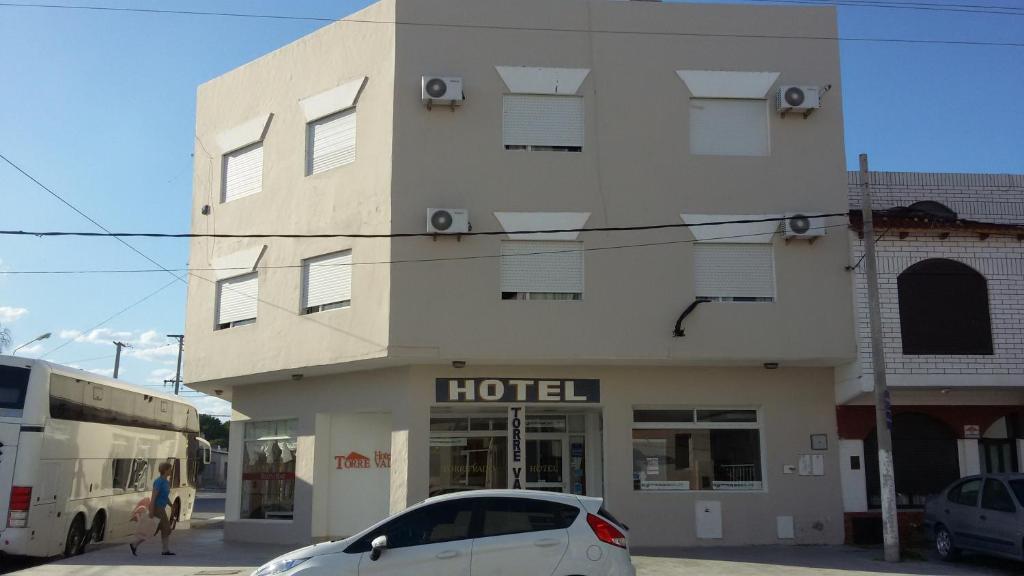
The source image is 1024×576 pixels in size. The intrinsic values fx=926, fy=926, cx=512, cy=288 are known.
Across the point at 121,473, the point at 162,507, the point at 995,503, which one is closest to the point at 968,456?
the point at 995,503

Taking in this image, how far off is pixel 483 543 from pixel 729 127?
10.7 m

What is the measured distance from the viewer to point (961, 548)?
602 inches

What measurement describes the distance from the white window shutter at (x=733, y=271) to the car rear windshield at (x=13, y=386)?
1161cm

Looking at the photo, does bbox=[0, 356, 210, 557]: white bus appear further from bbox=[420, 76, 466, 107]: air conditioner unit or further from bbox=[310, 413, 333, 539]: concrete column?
bbox=[420, 76, 466, 107]: air conditioner unit

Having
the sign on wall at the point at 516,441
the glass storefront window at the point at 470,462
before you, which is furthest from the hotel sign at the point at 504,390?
the glass storefront window at the point at 470,462

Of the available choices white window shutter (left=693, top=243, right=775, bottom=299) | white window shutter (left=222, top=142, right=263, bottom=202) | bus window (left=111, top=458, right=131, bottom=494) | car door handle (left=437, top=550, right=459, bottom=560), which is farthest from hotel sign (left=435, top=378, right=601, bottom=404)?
car door handle (left=437, top=550, right=459, bottom=560)

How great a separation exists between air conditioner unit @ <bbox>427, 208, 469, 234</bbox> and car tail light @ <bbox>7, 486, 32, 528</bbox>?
7.91 m

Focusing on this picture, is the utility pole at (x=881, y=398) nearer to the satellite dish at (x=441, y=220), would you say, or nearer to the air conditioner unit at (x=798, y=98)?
the air conditioner unit at (x=798, y=98)

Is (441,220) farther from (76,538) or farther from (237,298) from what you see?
(76,538)

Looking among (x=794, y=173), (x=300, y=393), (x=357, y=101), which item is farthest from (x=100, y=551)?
(x=794, y=173)

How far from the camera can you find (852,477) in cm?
1778

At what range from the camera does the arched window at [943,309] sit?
1711 centimetres

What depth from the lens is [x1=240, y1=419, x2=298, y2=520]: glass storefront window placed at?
1947cm

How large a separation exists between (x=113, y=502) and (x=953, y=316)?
16.9m
